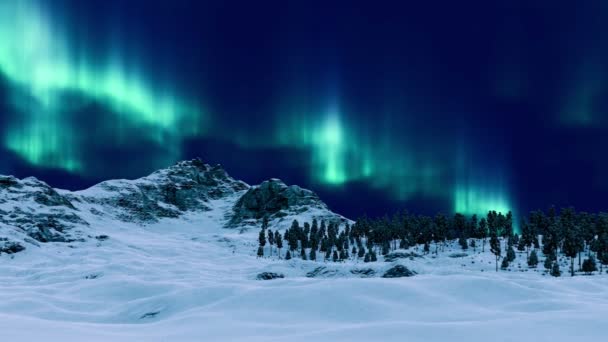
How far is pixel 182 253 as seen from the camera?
167 meters

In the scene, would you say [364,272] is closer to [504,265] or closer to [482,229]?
[504,265]

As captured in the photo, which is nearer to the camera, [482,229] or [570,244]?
[570,244]

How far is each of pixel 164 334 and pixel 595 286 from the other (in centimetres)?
3606

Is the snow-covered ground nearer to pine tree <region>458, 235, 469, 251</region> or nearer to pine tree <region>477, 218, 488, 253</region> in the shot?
pine tree <region>458, 235, 469, 251</region>

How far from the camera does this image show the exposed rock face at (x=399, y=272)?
54966 mm

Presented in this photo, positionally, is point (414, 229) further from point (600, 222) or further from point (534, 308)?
point (534, 308)

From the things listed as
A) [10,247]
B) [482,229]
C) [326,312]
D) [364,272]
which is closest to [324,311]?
[326,312]

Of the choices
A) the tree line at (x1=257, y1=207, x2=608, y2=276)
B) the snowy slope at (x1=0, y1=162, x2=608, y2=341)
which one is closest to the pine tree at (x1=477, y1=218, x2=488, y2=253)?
the tree line at (x1=257, y1=207, x2=608, y2=276)

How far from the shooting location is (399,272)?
55.5 metres

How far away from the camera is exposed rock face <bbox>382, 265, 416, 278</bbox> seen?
180 feet

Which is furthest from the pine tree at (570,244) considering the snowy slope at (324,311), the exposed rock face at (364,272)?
the snowy slope at (324,311)

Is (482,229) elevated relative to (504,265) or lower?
elevated

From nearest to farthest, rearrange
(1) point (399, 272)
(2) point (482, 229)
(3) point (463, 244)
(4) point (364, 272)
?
(1) point (399, 272)
(4) point (364, 272)
(3) point (463, 244)
(2) point (482, 229)

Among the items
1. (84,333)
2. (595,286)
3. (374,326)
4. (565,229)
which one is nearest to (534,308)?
(374,326)
